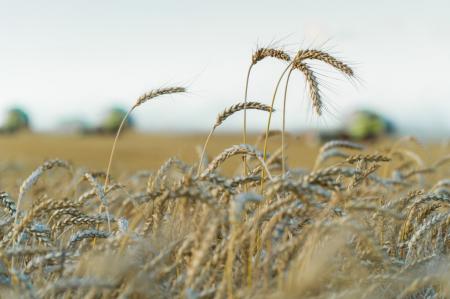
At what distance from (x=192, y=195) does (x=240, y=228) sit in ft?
0.66

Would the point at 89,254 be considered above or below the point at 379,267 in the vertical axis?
above

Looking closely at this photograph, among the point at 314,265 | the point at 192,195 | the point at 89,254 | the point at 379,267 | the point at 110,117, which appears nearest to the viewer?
the point at 314,265

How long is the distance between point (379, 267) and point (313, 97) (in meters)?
0.86

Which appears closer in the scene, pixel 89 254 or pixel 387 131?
pixel 89 254

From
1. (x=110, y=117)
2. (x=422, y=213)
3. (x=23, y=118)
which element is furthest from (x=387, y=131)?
(x=422, y=213)

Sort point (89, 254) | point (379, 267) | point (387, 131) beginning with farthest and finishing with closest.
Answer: point (387, 131) → point (379, 267) → point (89, 254)

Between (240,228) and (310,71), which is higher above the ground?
(310,71)

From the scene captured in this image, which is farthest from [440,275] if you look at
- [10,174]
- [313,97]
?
[10,174]

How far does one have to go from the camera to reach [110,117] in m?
78.6

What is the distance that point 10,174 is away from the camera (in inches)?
399

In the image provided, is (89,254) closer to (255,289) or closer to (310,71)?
(255,289)

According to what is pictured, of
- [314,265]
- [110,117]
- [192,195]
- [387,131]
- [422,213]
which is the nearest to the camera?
[314,265]

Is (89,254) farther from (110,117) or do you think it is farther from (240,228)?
(110,117)

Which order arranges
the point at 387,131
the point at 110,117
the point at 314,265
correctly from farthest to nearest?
the point at 110,117
the point at 387,131
the point at 314,265
